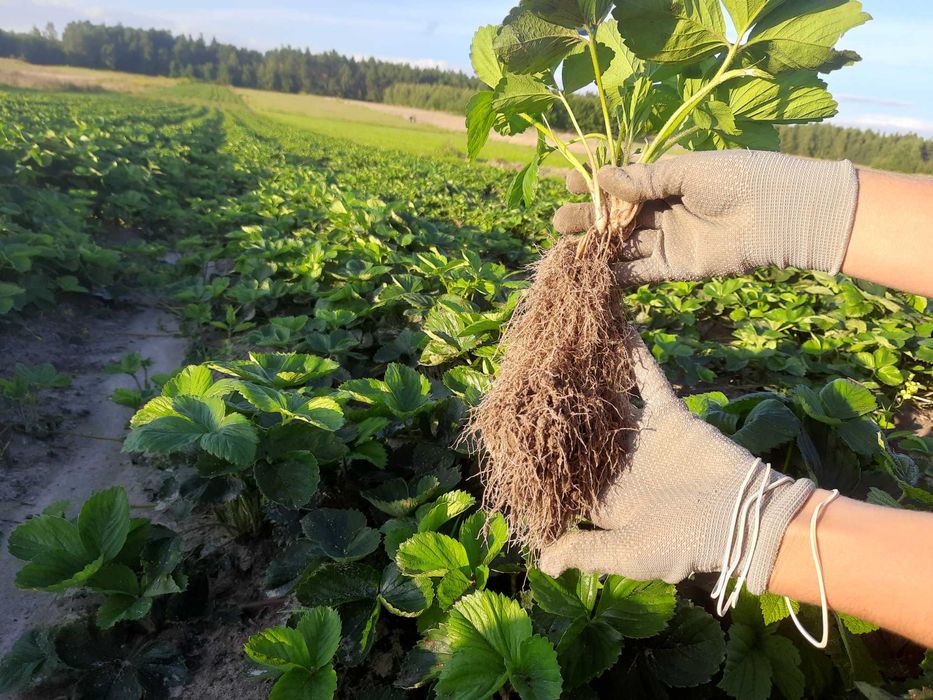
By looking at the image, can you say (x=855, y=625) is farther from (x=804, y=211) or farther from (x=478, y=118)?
(x=478, y=118)

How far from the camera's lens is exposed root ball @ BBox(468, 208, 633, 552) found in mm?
1450

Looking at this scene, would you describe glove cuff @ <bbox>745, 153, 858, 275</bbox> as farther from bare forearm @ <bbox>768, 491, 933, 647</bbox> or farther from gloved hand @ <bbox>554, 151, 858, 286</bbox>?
bare forearm @ <bbox>768, 491, 933, 647</bbox>

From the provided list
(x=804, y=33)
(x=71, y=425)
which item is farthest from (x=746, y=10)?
(x=71, y=425)

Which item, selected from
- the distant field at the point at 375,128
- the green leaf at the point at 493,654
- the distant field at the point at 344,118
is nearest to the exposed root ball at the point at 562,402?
the green leaf at the point at 493,654

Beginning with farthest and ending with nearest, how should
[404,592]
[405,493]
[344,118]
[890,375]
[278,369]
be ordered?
1. [344,118]
2. [890,375]
3. [278,369]
4. [405,493]
5. [404,592]

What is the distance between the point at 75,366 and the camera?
158 inches

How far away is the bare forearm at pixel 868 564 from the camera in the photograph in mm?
950

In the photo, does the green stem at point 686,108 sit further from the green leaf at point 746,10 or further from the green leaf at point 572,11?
the green leaf at point 572,11

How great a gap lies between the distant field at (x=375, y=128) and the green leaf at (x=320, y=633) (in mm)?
20033

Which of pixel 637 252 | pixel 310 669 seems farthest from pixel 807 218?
pixel 310 669

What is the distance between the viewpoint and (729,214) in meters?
1.50

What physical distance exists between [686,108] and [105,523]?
2.09 m

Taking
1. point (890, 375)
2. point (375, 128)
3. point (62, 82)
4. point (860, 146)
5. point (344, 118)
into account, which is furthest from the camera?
point (344, 118)

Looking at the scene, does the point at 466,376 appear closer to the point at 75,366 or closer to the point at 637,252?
the point at 637,252
